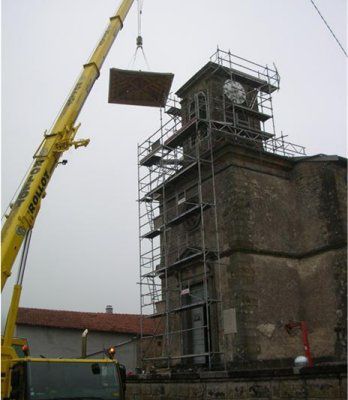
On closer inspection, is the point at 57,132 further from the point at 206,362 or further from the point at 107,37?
the point at 206,362

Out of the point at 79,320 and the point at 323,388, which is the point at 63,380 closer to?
the point at 323,388

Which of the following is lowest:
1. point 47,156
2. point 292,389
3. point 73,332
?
point 73,332

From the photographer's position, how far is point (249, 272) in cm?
1742

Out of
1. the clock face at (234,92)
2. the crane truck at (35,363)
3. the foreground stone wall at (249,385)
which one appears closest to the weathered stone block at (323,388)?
the foreground stone wall at (249,385)

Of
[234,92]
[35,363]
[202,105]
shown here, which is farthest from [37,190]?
[234,92]

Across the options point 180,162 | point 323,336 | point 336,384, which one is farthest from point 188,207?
point 336,384

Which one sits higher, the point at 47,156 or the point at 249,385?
the point at 47,156

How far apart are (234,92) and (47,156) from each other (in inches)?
550

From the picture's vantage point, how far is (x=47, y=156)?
11.1 metres

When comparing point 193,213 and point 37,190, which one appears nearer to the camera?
point 37,190

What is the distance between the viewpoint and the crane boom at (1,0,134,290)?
944 cm

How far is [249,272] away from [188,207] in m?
4.68

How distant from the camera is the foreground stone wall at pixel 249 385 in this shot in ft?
33.8

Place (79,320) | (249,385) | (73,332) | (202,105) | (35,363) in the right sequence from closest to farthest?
(35,363) → (249,385) → (202,105) → (73,332) → (79,320)
